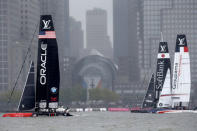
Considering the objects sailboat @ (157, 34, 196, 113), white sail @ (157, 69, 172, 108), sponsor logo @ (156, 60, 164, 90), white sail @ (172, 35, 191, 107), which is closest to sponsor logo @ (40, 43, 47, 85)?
sailboat @ (157, 34, 196, 113)

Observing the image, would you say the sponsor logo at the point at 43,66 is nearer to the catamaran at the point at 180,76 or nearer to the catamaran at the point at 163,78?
the catamaran at the point at 180,76

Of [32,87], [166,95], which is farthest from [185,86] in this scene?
[32,87]

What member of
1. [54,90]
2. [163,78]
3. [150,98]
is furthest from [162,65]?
[54,90]

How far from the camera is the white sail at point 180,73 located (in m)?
111

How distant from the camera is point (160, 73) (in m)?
113

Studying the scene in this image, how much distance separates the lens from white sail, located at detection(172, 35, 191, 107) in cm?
11088

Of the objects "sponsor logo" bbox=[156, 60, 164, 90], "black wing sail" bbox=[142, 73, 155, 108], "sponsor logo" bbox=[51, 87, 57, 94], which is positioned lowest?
"black wing sail" bbox=[142, 73, 155, 108]

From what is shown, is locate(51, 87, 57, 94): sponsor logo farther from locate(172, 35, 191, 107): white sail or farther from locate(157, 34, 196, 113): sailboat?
locate(172, 35, 191, 107): white sail

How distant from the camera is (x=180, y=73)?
111 metres

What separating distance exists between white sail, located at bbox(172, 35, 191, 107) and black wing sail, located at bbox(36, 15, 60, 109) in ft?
122

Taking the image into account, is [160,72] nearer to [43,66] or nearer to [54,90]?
[54,90]

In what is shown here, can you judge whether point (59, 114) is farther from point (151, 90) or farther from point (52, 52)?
point (151, 90)

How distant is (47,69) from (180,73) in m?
39.1

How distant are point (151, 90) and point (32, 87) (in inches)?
1838
